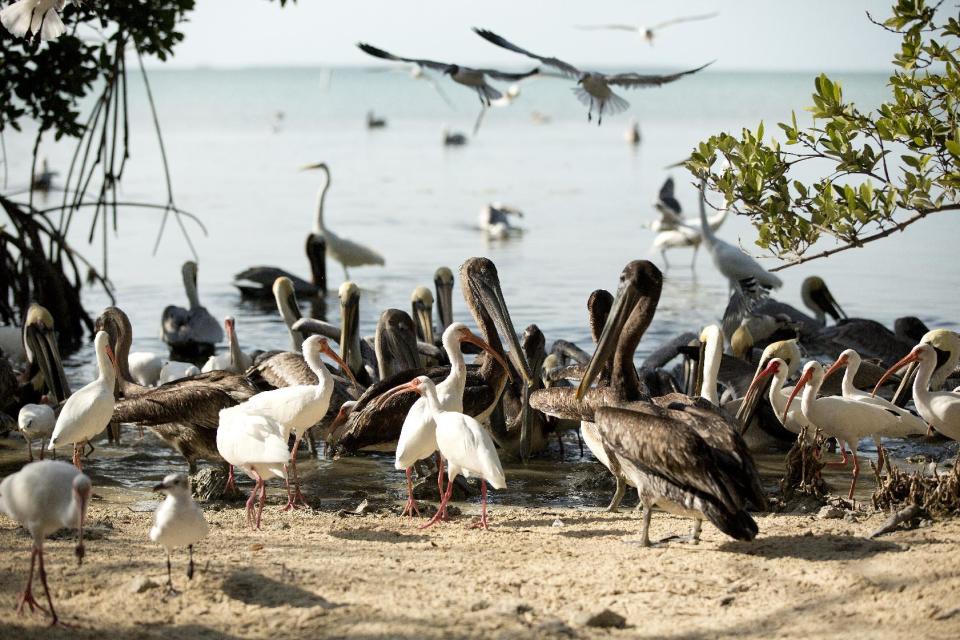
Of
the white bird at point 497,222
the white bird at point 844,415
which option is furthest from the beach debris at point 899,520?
the white bird at point 497,222

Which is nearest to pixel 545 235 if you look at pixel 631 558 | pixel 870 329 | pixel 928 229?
pixel 928 229

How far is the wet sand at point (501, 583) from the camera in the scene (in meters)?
4.39

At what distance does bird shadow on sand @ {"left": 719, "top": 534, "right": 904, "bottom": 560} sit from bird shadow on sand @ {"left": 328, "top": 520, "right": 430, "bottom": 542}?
58.9 inches

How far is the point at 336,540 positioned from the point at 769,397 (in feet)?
12.2

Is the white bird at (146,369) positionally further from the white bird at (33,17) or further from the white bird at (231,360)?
the white bird at (33,17)

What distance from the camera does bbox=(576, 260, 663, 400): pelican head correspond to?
662 cm

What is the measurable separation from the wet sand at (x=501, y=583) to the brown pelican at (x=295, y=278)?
8.94 m

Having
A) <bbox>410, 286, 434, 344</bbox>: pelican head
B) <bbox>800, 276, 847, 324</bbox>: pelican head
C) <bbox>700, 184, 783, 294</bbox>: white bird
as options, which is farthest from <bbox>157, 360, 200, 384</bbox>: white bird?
<bbox>800, 276, 847, 324</bbox>: pelican head

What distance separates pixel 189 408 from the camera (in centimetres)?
743

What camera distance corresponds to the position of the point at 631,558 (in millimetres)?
5336

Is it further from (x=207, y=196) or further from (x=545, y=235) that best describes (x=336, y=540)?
(x=207, y=196)

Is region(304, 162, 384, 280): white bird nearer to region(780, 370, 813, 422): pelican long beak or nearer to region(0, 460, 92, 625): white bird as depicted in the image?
region(780, 370, 813, 422): pelican long beak

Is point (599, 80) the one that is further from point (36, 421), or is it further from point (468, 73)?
point (36, 421)

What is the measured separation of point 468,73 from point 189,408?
4.36 meters
